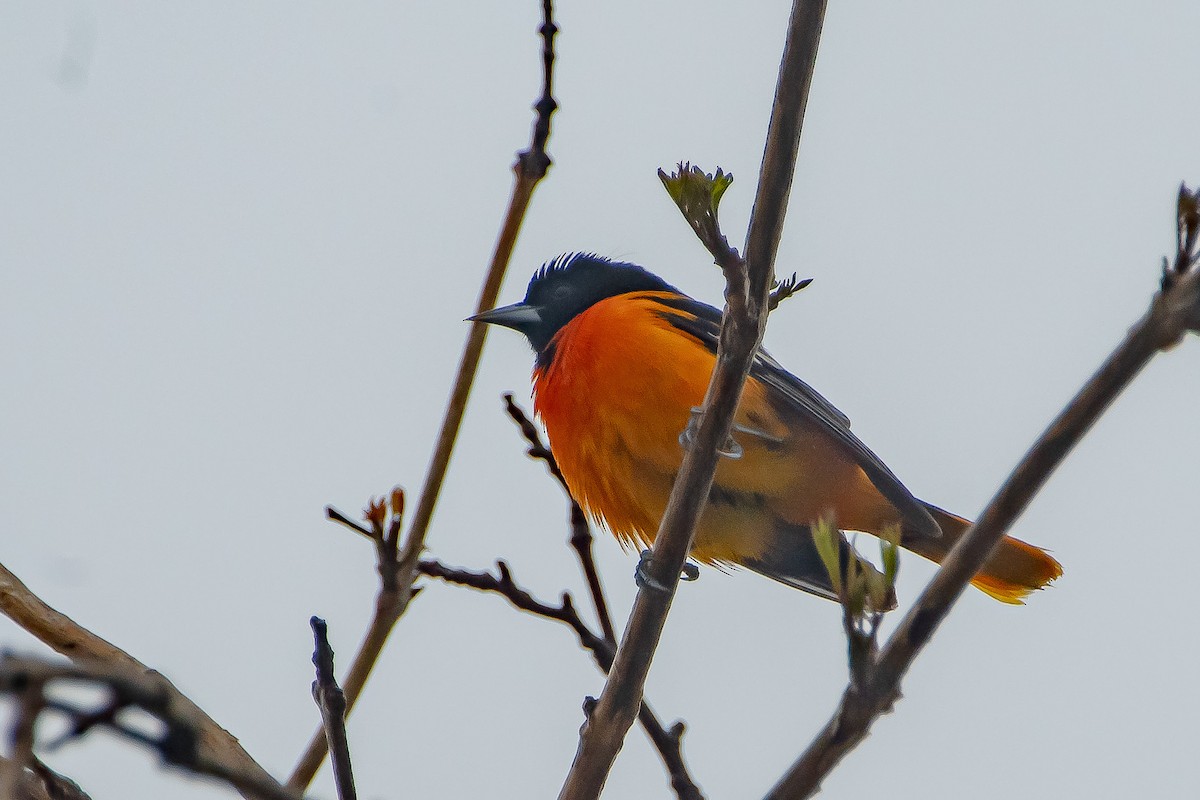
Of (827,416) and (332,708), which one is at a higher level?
(827,416)

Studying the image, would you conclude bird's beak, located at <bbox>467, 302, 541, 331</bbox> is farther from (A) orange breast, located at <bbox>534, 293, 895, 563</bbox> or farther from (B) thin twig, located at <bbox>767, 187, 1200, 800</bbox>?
(B) thin twig, located at <bbox>767, 187, 1200, 800</bbox>

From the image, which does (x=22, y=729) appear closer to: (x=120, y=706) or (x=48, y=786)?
(x=120, y=706)

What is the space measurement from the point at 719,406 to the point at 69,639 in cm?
125

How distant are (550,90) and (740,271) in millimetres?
587

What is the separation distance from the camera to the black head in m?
5.11

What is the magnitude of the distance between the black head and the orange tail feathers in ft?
5.37

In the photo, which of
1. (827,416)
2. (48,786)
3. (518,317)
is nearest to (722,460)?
(827,416)

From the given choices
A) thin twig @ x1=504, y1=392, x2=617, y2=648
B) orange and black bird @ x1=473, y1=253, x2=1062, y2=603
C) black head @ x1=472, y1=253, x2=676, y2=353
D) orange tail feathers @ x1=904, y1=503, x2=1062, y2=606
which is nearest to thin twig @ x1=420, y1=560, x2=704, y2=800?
thin twig @ x1=504, y1=392, x2=617, y2=648

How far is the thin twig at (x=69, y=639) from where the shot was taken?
2.01 m

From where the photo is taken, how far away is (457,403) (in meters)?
2.24

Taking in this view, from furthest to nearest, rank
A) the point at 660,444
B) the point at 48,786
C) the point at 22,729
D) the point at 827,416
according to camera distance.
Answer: the point at 827,416 < the point at 660,444 < the point at 48,786 < the point at 22,729

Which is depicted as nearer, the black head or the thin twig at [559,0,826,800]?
the thin twig at [559,0,826,800]

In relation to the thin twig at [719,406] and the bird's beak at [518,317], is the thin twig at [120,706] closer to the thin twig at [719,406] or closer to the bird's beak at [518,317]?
the thin twig at [719,406]

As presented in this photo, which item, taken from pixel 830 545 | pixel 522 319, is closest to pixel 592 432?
pixel 522 319
